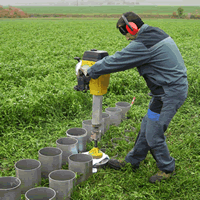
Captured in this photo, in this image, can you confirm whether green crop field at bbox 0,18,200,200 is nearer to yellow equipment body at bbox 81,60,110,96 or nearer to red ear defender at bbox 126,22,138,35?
yellow equipment body at bbox 81,60,110,96

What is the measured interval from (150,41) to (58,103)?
2907mm

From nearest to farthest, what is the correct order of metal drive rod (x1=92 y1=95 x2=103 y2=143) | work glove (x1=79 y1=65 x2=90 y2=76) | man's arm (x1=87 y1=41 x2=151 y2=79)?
man's arm (x1=87 y1=41 x2=151 y2=79) → work glove (x1=79 y1=65 x2=90 y2=76) → metal drive rod (x1=92 y1=95 x2=103 y2=143)

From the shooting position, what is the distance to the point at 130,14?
8.72 feet

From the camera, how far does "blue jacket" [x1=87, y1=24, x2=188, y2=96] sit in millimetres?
2537

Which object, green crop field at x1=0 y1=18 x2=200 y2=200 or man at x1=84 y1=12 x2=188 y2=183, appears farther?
green crop field at x1=0 y1=18 x2=200 y2=200

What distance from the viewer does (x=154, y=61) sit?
2.58 meters

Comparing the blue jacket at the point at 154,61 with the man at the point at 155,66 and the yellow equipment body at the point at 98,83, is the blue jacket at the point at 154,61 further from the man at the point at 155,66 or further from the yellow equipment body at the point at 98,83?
the yellow equipment body at the point at 98,83

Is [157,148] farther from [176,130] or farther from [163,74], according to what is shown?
[176,130]

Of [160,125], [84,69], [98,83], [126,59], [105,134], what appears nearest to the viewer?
[126,59]

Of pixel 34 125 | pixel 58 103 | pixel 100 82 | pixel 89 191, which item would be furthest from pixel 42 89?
pixel 89 191

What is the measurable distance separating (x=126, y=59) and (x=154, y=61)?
0.96 feet

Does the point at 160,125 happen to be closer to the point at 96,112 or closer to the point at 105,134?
the point at 96,112

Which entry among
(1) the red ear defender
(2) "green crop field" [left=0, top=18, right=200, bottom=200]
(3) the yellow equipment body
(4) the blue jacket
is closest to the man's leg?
Answer: (4) the blue jacket

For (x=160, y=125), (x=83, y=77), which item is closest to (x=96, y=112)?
(x=83, y=77)
